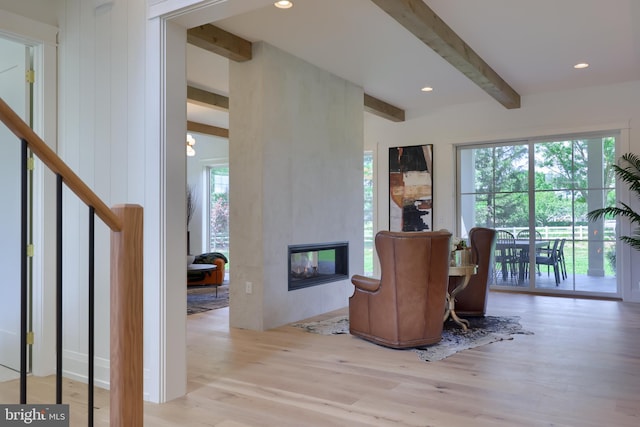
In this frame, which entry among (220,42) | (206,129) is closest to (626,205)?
(220,42)

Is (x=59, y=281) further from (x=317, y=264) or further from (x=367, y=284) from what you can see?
(x=317, y=264)

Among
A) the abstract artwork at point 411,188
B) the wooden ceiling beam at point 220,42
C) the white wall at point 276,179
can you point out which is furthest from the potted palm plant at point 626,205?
the wooden ceiling beam at point 220,42

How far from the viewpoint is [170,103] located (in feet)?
9.61

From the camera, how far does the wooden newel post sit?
172 cm

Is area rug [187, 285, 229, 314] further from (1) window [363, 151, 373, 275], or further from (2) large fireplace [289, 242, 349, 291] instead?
(1) window [363, 151, 373, 275]

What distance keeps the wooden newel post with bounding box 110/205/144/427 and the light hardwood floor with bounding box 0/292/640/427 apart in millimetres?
900

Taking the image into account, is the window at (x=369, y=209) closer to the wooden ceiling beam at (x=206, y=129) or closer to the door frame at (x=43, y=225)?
the wooden ceiling beam at (x=206, y=129)

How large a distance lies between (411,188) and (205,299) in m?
3.71

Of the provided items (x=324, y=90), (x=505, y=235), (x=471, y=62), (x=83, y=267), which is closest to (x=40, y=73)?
(x=83, y=267)

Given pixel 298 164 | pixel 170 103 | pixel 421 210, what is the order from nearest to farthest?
1. pixel 170 103
2. pixel 298 164
3. pixel 421 210

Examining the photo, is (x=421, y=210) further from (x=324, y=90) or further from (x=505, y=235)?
(x=324, y=90)

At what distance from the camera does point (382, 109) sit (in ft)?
24.5

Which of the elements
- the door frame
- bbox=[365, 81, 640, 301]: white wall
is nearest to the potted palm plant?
bbox=[365, 81, 640, 301]: white wall

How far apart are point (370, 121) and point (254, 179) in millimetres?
4089
